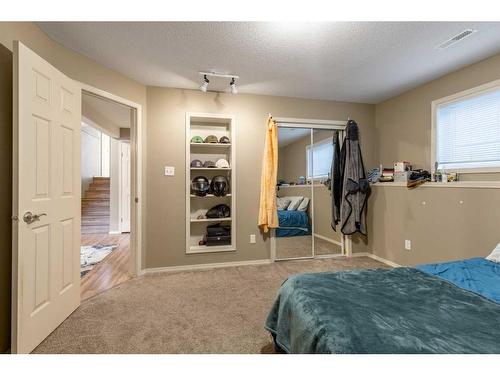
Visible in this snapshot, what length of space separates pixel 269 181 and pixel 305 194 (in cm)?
86

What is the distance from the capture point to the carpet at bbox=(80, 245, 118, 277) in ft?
11.0

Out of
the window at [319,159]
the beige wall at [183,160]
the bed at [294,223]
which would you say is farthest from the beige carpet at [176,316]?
the window at [319,159]

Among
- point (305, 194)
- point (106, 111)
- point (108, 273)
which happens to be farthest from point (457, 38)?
point (106, 111)

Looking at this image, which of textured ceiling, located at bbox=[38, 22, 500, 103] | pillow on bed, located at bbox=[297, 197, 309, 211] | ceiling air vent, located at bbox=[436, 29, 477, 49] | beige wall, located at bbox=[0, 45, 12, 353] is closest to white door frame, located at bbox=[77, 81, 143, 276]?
textured ceiling, located at bbox=[38, 22, 500, 103]

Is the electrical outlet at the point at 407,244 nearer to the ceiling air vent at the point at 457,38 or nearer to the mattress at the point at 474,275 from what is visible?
the mattress at the point at 474,275

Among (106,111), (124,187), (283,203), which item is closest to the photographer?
(283,203)

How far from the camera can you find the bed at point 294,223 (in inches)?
151

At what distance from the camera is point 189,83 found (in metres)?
3.06

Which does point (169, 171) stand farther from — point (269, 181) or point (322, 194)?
point (322, 194)

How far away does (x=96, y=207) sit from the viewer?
630 cm

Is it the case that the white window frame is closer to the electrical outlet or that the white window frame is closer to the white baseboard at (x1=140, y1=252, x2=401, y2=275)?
the electrical outlet

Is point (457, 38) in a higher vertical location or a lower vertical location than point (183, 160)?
higher

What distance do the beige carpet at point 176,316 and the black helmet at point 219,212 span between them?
2.53 feet
